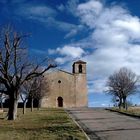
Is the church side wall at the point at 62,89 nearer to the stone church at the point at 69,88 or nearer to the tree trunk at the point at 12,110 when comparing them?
the stone church at the point at 69,88

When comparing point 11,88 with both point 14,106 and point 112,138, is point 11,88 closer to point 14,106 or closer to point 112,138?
point 14,106

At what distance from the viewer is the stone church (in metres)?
92.5

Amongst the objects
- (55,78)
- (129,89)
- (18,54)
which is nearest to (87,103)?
(55,78)

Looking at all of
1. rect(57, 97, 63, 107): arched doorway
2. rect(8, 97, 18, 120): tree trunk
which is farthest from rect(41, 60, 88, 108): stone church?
rect(8, 97, 18, 120): tree trunk

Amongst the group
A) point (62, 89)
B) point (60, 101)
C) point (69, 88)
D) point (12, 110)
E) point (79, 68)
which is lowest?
point (12, 110)

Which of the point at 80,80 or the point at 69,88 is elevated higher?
the point at 80,80

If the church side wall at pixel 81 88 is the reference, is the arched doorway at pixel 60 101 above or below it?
below

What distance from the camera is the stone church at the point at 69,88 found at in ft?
303

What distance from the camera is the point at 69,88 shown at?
93.9m

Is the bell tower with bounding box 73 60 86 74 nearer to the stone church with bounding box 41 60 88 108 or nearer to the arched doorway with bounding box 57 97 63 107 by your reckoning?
the stone church with bounding box 41 60 88 108

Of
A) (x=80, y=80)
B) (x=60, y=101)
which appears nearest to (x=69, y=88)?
(x=80, y=80)

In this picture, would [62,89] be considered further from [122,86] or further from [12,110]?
[12,110]

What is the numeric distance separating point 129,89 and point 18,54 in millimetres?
42509

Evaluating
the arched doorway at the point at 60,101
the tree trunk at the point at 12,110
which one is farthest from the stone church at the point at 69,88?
the tree trunk at the point at 12,110
